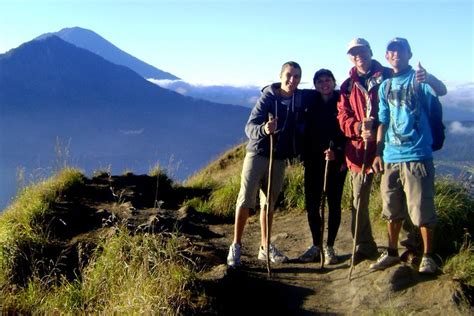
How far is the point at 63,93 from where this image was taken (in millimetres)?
173500

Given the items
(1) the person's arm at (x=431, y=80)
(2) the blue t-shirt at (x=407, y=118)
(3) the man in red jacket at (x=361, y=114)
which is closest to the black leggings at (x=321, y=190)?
(3) the man in red jacket at (x=361, y=114)

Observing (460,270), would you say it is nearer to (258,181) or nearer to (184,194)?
(258,181)

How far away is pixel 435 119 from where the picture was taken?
623 centimetres

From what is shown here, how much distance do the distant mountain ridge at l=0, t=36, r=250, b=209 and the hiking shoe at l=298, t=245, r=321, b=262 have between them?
121m

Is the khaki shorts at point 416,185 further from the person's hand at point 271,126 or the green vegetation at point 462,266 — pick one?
the person's hand at point 271,126

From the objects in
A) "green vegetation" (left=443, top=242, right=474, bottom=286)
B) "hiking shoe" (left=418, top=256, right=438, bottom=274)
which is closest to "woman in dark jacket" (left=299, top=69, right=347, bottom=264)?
"hiking shoe" (left=418, top=256, right=438, bottom=274)

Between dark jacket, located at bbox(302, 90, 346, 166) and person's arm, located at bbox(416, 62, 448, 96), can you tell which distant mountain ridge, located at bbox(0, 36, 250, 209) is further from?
person's arm, located at bbox(416, 62, 448, 96)

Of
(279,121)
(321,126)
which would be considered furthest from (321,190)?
(279,121)

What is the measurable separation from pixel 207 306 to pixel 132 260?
51.1 inches

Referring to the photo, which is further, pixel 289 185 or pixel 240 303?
pixel 289 185

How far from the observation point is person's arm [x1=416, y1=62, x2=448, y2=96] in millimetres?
6059

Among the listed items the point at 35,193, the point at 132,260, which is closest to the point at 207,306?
the point at 132,260

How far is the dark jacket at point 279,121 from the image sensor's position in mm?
7043

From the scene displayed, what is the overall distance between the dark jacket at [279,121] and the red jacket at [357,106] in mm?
520
